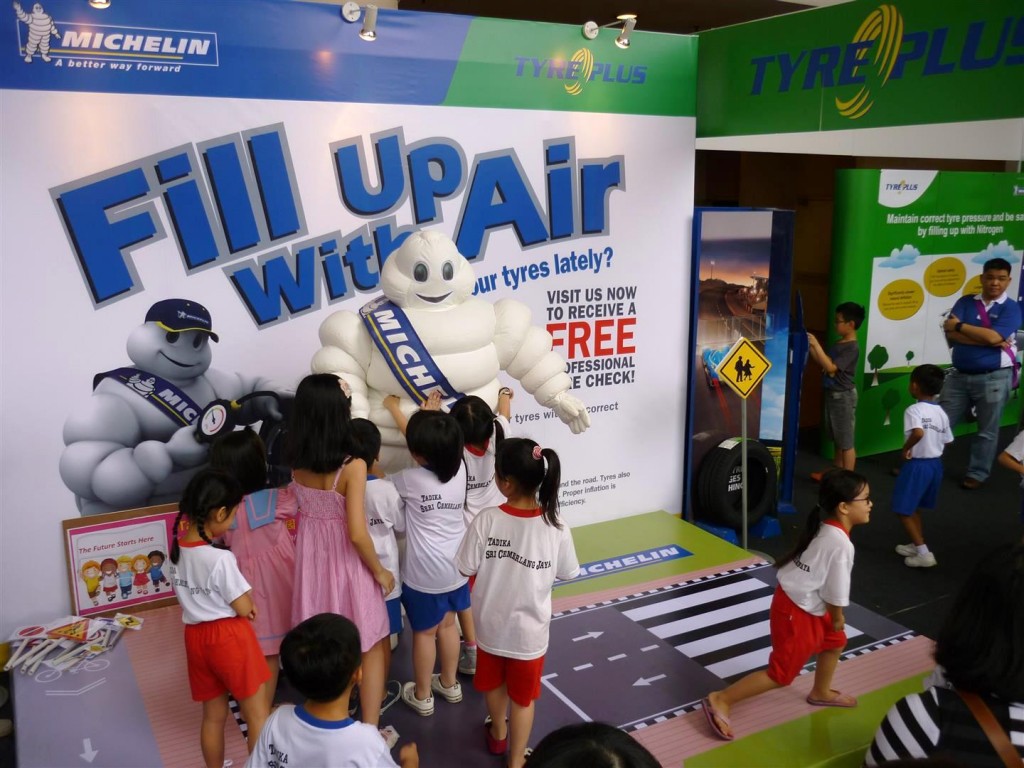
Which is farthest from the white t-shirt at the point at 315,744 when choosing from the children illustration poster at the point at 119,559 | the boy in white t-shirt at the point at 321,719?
the children illustration poster at the point at 119,559

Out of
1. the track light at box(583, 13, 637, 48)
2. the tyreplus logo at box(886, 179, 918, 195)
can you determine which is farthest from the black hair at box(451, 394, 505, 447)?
the tyreplus logo at box(886, 179, 918, 195)

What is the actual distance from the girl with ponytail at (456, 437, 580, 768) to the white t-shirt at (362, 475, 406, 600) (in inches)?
16.3

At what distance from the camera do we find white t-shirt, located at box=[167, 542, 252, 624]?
2.59 meters

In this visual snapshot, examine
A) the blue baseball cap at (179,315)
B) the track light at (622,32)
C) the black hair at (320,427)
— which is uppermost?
the track light at (622,32)

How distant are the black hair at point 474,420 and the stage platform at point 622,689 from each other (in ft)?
3.37

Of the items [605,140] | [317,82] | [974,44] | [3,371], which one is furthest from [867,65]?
[3,371]

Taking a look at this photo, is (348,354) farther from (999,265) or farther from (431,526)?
(999,265)

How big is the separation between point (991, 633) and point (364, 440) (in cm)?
193

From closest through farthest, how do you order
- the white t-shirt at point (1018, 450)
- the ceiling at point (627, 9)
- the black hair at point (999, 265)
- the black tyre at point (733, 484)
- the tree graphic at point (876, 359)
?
the white t-shirt at point (1018, 450) < the black tyre at point (733, 484) < the black hair at point (999, 265) < the tree graphic at point (876, 359) < the ceiling at point (627, 9)

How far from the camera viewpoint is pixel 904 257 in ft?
22.4

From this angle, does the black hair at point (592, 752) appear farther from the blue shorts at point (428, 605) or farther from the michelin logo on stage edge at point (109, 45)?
the michelin logo on stage edge at point (109, 45)

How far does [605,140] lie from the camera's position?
15.9 feet

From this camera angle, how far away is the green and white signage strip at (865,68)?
361cm

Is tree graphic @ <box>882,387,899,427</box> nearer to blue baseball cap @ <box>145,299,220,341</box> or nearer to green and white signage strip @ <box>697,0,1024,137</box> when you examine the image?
green and white signage strip @ <box>697,0,1024,137</box>
